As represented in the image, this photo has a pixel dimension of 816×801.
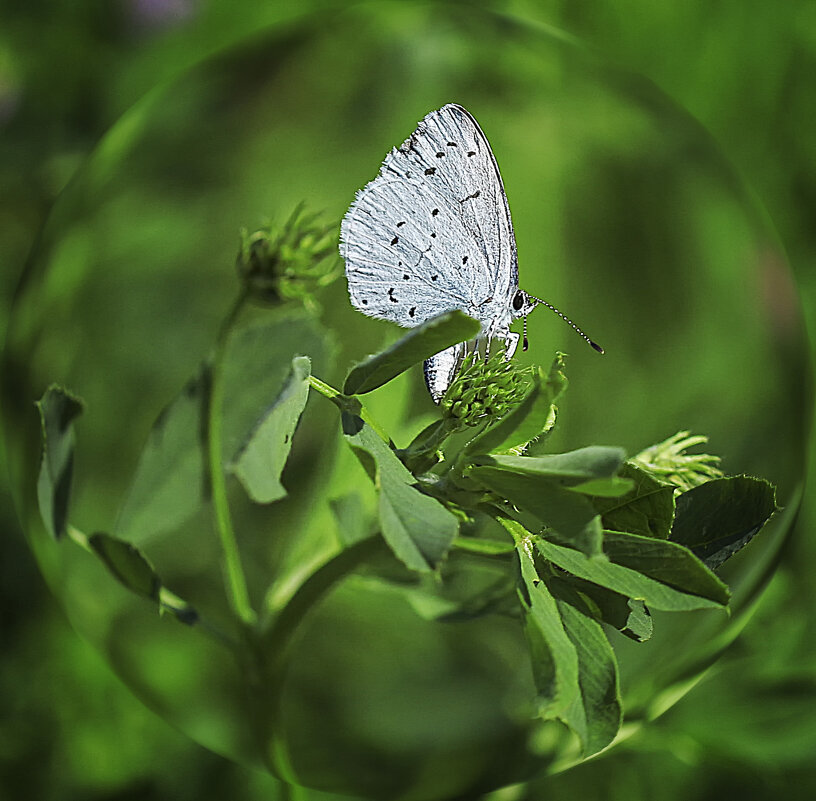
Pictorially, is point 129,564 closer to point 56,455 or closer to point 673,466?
point 56,455

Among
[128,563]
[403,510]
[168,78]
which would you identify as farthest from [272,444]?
[168,78]

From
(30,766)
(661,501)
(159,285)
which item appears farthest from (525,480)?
(30,766)

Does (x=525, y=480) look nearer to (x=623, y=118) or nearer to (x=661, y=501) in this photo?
(x=661, y=501)

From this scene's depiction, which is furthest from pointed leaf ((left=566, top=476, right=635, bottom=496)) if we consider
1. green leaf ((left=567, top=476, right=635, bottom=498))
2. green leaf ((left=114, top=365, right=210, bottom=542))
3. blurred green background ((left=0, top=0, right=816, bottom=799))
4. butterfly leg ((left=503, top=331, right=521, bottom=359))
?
blurred green background ((left=0, top=0, right=816, bottom=799))

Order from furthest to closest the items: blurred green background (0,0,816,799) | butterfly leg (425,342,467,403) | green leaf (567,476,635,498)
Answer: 1. blurred green background (0,0,816,799)
2. butterfly leg (425,342,467,403)
3. green leaf (567,476,635,498)

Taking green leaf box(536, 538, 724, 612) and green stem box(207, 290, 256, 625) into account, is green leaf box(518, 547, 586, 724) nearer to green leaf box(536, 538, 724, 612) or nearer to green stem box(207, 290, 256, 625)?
green leaf box(536, 538, 724, 612)

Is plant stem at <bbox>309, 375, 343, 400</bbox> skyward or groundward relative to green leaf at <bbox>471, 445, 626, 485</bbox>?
groundward
